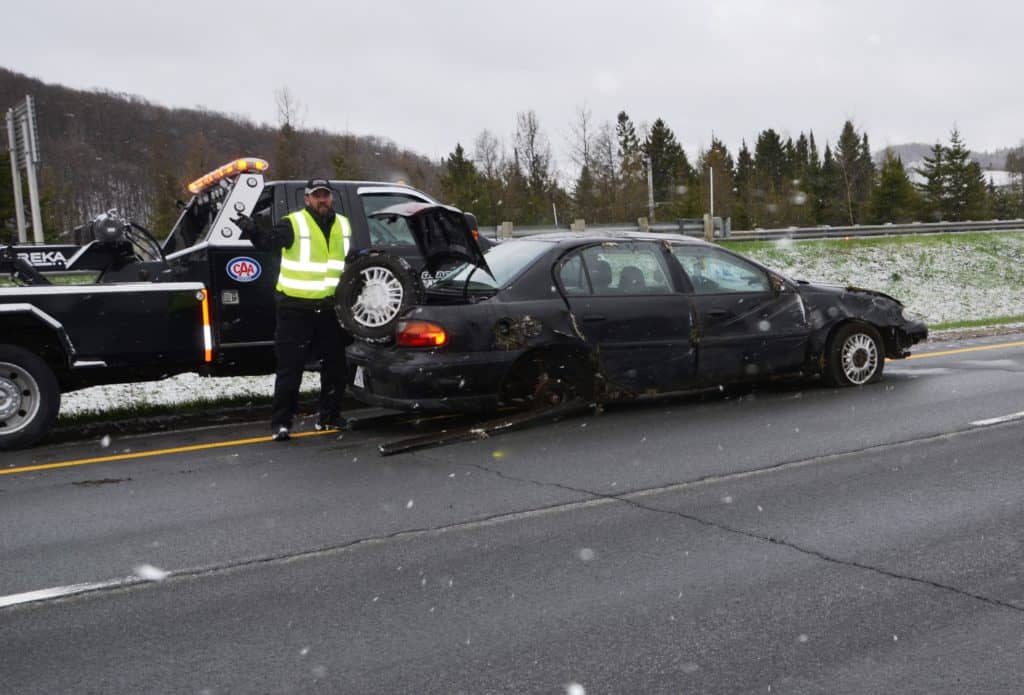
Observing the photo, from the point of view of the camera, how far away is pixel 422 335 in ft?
24.3

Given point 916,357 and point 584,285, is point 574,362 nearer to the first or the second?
point 584,285

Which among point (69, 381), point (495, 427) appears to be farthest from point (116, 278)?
point (495, 427)

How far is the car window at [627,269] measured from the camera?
27.1 ft

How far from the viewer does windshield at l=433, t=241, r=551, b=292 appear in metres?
8.02

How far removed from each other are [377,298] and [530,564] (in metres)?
3.58

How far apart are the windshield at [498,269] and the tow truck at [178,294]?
186 millimetres

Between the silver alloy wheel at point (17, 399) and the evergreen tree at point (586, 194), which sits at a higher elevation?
the evergreen tree at point (586, 194)

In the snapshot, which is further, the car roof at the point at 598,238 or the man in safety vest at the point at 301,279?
the car roof at the point at 598,238

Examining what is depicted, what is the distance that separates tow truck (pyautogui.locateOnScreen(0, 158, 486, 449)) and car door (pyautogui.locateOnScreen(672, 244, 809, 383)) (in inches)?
83.7

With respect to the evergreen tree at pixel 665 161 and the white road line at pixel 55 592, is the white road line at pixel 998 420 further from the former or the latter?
the evergreen tree at pixel 665 161

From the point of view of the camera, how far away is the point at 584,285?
8.16m

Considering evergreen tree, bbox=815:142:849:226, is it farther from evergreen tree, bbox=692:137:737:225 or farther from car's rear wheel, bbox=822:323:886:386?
car's rear wheel, bbox=822:323:886:386

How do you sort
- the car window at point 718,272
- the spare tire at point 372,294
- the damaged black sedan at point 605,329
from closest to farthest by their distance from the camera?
the damaged black sedan at point 605,329, the spare tire at point 372,294, the car window at point 718,272

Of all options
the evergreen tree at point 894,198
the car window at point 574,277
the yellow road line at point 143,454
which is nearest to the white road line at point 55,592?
the yellow road line at point 143,454
